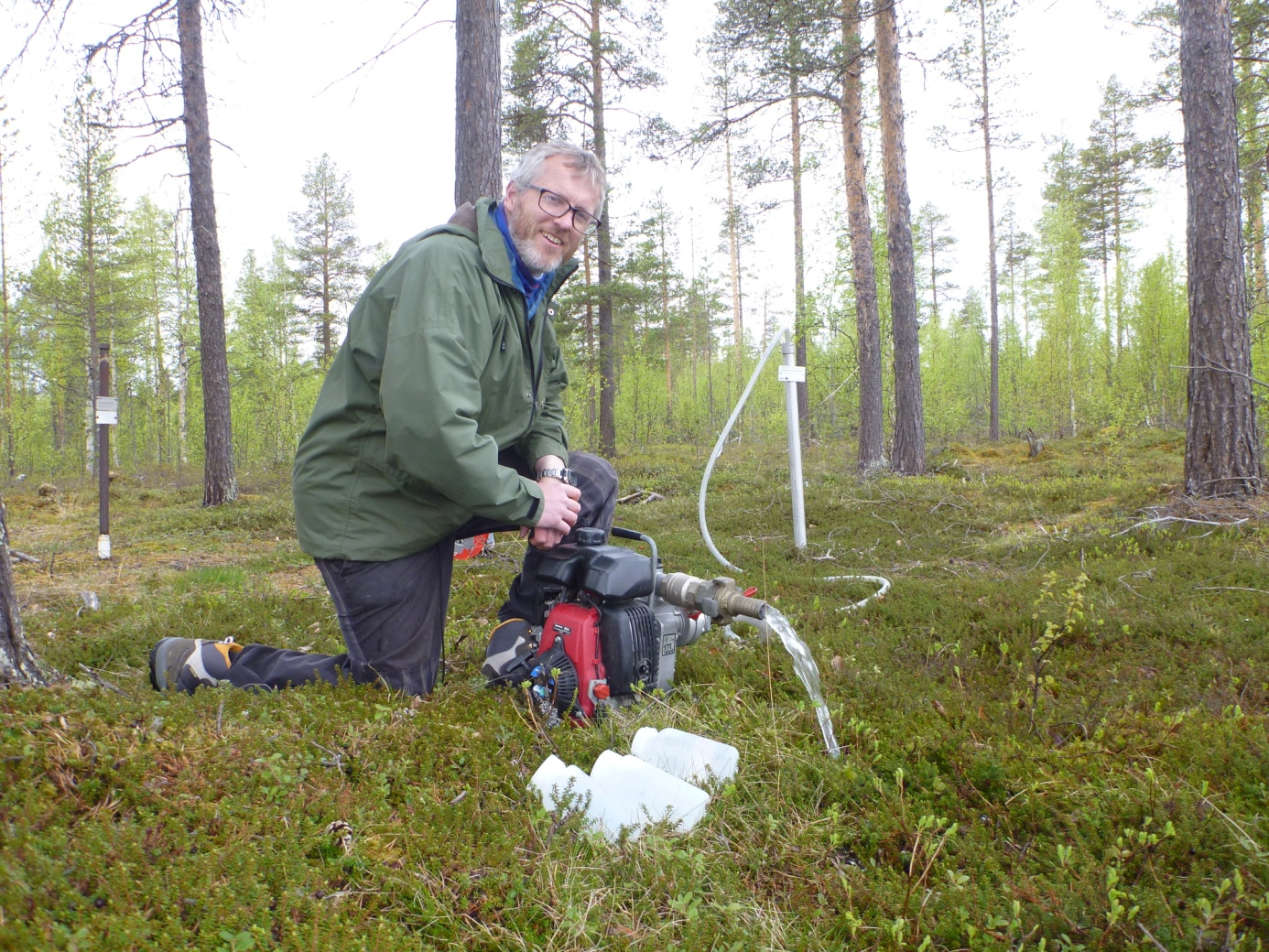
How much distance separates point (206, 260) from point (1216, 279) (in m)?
13.4

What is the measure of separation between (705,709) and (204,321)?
12200 mm

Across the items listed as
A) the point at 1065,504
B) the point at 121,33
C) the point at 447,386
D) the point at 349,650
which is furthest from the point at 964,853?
the point at 121,33

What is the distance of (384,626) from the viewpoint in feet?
10.5

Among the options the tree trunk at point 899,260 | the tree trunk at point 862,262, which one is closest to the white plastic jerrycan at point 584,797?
the tree trunk at point 899,260

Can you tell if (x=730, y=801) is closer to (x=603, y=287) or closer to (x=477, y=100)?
(x=477, y=100)

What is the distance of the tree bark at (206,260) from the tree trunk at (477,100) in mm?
7046

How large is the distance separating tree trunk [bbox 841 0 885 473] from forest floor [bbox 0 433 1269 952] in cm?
895

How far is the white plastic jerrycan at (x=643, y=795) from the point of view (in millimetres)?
2396

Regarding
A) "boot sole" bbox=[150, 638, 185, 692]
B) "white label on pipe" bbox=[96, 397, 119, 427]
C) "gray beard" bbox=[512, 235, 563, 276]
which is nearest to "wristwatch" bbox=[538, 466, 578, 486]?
"gray beard" bbox=[512, 235, 563, 276]

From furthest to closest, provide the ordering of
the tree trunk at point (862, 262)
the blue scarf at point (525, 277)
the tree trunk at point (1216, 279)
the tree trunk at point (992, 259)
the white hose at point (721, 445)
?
the tree trunk at point (992, 259)
the tree trunk at point (862, 262)
the tree trunk at point (1216, 279)
the white hose at point (721, 445)
the blue scarf at point (525, 277)

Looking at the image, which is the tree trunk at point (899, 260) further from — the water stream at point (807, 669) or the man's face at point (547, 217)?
the man's face at point (547, 217)

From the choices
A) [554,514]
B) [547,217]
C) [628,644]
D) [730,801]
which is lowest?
[730,801]

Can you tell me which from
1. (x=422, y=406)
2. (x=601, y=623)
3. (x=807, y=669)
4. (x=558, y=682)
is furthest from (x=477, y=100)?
(x=807, y=669)

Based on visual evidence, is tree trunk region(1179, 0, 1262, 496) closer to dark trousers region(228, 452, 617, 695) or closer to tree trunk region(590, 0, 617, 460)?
dark trousers region(228, 452, 617, 695)
